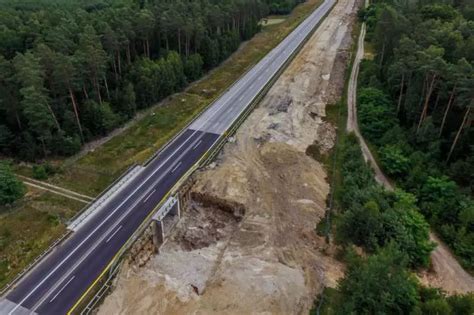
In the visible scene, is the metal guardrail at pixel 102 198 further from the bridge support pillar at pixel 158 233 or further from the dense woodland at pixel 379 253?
the dense woodland at pixel 379 253

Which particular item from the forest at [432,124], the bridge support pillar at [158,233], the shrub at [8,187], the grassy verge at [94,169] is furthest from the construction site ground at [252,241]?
the shrub at [8,187]

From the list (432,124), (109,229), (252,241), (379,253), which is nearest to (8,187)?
(109,229)

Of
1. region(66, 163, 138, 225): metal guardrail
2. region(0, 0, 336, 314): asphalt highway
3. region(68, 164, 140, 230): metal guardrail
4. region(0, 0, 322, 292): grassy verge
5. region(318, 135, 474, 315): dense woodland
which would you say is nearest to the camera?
region(318, 135, 474, 315): dense woodland

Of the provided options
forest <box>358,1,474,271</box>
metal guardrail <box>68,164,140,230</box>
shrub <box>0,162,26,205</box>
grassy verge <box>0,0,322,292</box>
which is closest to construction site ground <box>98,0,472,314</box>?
forest <box>358,1,474,271</box>

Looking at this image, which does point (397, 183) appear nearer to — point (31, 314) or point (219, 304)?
point (219, 304)

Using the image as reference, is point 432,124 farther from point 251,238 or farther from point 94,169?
point 94,169

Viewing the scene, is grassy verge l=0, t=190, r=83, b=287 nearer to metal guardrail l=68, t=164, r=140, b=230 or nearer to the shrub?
metal guardrail l=68, t=164, r=140, b=230

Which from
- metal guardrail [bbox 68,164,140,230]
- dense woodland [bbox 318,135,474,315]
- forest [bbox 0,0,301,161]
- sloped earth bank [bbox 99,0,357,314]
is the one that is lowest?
sloped earth bank [bbox 99,0,357,314]
